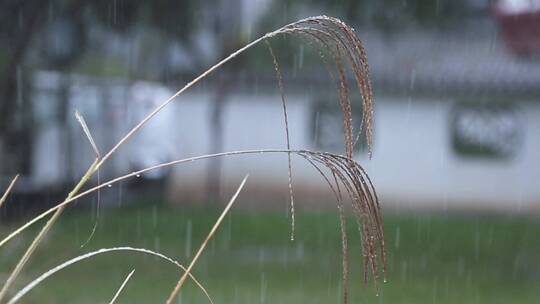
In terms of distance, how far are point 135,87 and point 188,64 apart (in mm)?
1028

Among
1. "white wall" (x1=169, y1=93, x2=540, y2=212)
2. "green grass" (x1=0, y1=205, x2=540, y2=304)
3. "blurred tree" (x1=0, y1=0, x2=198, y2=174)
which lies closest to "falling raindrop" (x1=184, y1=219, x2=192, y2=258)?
"green grass" (x1=0, y1=205, x2=540, y2=304)

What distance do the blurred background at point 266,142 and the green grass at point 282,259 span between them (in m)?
0.05

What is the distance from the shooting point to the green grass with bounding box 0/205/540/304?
11570 mm

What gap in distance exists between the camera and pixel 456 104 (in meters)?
21.9

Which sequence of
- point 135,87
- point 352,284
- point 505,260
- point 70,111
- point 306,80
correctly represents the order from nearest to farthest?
point 352,284 → point 505,260 → point 70,111 → point 135,87 → point 306,80

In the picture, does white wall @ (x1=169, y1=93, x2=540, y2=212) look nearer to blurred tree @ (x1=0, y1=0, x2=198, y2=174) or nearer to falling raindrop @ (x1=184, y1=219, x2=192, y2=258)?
falling raindrop @ (x1=184, y1=219, x2=192, y2=258)

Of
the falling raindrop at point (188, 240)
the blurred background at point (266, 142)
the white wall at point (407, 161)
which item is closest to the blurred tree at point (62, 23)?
the blurred background at point (266, 142)

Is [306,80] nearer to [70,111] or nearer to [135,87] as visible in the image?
[135,87]

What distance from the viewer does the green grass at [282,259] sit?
11.6 metres

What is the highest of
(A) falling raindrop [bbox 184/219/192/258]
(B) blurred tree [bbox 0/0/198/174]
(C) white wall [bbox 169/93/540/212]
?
(B) blurred tree [bbox 0/0/198/174]

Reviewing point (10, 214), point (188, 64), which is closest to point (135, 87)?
point (188, 64)

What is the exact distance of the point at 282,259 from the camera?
1466cm

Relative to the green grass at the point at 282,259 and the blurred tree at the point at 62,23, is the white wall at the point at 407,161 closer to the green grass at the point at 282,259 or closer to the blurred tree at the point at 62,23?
the green grass at the point at 282,259

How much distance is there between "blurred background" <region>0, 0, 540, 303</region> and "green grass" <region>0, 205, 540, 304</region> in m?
0.05
